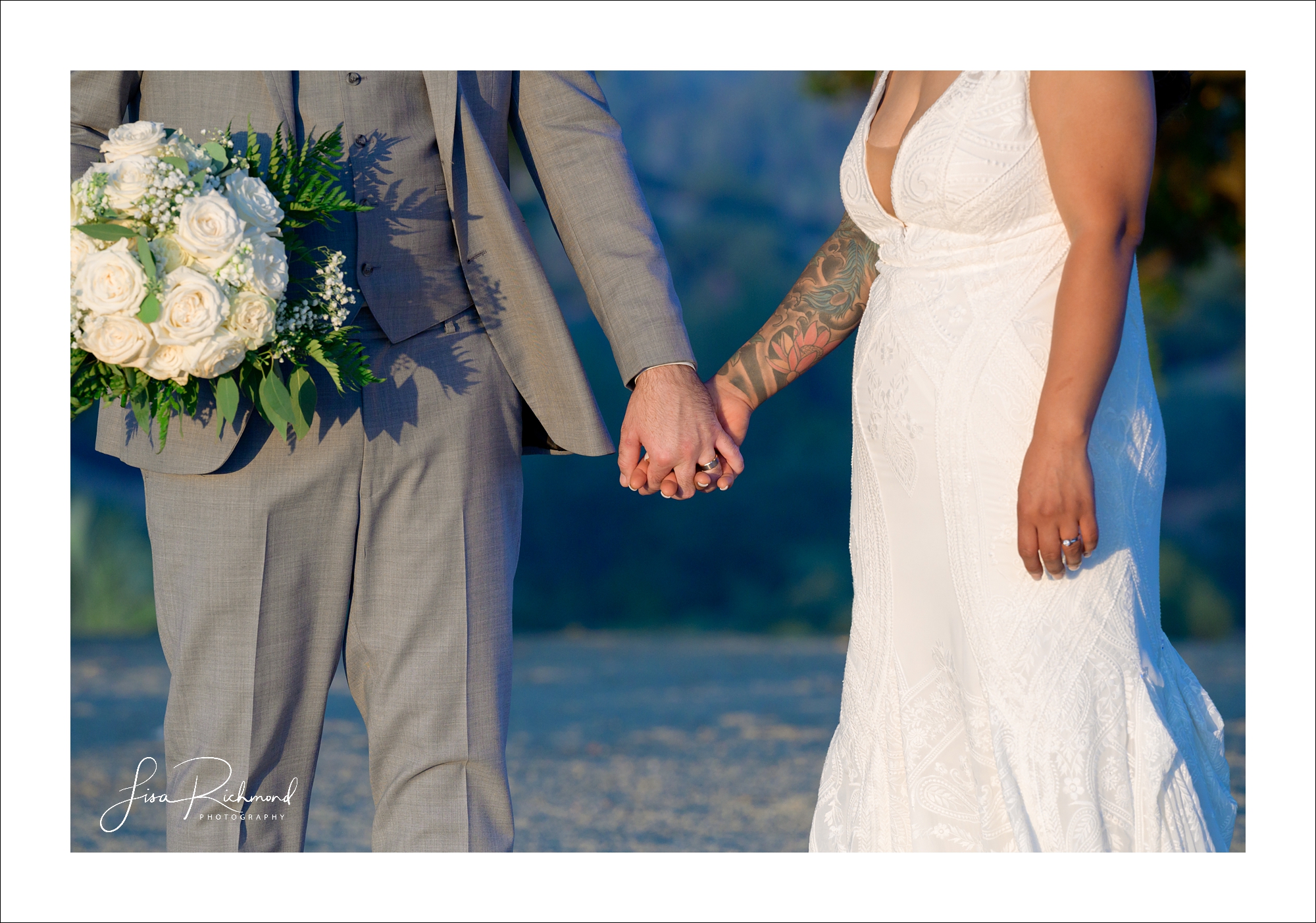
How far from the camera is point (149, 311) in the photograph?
1772 mm

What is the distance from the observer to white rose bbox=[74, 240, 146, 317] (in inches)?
69.9

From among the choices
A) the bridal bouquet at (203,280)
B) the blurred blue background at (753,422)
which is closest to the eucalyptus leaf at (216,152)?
the bridal bouquet at (203,280)

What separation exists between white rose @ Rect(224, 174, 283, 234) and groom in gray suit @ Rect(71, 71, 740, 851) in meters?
0.19

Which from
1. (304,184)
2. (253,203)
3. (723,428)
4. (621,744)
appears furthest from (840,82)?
(253,203)

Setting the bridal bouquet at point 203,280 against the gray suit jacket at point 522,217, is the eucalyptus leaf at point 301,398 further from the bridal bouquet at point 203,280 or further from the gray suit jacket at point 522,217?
the gray suit jacket at point 522,217

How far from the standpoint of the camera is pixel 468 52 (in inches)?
87.8

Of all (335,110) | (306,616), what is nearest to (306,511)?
(306,616)

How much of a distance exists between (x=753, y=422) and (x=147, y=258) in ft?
23.1

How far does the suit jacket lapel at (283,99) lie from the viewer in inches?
80.4

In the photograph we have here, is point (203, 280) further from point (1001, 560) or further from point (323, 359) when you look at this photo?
point (1001, 560)

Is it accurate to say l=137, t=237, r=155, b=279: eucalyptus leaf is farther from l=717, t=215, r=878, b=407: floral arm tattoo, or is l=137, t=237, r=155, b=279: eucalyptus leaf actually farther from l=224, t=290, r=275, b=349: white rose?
l=717, t=215, r=878, b=407: floral arm tattoo

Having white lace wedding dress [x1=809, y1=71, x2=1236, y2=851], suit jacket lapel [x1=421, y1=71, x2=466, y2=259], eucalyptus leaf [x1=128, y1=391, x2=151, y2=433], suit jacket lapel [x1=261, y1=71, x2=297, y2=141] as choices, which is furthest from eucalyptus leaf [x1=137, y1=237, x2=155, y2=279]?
white lace wedding dress [x1=809, y1=71, x2=1236, y2=851]

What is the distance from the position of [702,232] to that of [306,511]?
6.99 m

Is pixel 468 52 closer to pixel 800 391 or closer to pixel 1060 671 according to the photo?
pixel 1060 671
